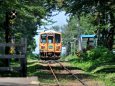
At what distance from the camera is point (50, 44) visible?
52.5m

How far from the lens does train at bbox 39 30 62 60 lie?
52.2 m

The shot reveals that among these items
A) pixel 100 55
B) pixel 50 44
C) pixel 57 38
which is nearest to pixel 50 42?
pixel 50 44

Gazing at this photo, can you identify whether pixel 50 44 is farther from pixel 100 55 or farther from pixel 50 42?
pixel 100 55

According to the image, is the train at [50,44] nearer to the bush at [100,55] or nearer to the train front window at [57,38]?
the train front window at [57,38]

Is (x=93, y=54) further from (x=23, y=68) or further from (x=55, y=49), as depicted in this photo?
(x=23, y=68)

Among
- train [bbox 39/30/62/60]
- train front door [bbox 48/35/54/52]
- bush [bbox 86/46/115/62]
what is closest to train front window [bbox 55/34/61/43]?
train [bbox 39/30/62/60]

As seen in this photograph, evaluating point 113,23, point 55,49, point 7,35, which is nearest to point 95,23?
point 55,49

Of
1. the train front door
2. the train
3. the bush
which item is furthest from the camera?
the train front door

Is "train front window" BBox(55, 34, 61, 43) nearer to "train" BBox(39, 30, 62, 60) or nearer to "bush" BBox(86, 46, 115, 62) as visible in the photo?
"train" BBox(39, 30, 62, 60)

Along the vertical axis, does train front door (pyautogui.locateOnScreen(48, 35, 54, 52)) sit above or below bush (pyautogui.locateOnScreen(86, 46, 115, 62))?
above

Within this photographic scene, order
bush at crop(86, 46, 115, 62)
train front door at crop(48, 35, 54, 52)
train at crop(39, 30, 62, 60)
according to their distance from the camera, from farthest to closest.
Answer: train front door at crop(48, 35, 54, 52) → train at crop(39, 30, 62, 60) → bush at crop(86, 46, 115, 62)

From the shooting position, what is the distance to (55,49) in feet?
172

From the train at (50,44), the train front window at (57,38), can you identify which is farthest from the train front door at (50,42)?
the train front window at (57,38)

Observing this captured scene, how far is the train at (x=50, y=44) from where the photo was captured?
5216 centimetres
